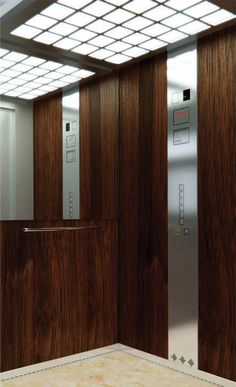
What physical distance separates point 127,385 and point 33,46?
2.74 metres

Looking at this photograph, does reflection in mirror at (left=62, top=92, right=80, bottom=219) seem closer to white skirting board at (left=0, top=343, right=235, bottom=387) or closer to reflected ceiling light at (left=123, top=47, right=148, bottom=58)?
reflected ceiling light at (left=123, top=47, right=148, bottom=58)

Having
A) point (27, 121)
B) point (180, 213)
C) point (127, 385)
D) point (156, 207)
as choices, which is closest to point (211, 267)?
point (180, 213)

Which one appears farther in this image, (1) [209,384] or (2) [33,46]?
(2) [33,46]

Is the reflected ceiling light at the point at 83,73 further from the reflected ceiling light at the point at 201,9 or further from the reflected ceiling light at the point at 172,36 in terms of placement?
the reflected ceiling light at the point at 201,9

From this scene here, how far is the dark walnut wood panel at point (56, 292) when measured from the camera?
355 centimetres

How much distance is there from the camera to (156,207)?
391cm

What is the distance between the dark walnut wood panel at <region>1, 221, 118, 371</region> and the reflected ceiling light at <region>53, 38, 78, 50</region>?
4.81ft

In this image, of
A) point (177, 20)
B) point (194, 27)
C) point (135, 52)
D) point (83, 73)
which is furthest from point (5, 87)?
point (194, 27)

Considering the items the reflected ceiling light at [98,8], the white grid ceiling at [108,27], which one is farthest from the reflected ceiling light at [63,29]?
the reflected ceiling light at [98,8]

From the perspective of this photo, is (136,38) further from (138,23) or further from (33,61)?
(33,61)

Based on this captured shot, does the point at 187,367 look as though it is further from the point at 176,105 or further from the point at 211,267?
the point at 176,105

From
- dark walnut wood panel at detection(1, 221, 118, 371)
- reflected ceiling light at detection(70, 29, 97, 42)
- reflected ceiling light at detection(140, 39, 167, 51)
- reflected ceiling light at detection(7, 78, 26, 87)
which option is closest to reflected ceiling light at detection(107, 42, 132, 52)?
reflected ceiling light at detection(140, 39, 167, 51)

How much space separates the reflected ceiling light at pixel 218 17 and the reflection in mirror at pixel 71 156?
1.36 m

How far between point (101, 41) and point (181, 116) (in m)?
0.89
